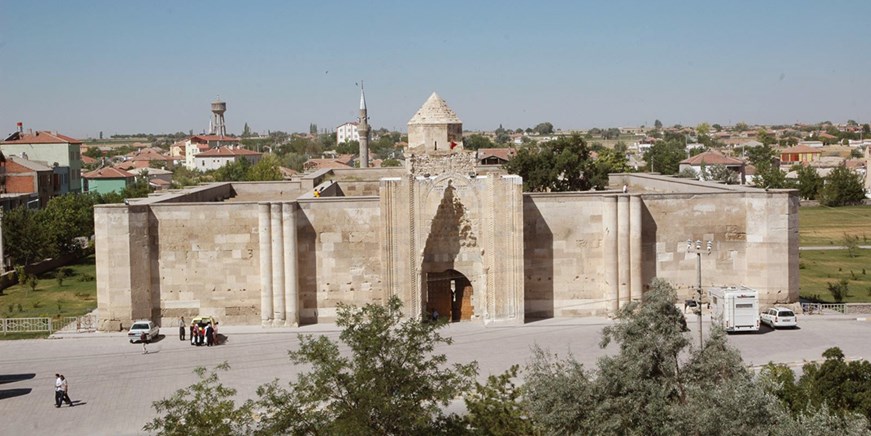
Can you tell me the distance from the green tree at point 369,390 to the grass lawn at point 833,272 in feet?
81.6

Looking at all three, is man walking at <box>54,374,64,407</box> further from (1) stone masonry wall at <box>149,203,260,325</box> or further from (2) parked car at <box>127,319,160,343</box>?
(1) stone masonry wall at <box>149,203,260,325</box>

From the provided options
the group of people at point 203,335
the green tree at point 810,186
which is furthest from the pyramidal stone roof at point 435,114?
the green tree at point 810,186

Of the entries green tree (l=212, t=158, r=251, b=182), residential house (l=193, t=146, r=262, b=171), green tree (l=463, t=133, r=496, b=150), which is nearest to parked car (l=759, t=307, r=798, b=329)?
green tree (l=212, t=158, r=251, b=182)

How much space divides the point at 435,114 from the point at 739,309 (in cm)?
1151

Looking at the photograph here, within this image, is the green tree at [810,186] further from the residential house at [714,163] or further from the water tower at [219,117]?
the water tower at [219,117]

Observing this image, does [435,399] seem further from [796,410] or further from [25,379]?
[25,379]

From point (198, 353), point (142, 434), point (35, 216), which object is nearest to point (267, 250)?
point (198, 353)

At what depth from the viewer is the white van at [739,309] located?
2908 centimetres

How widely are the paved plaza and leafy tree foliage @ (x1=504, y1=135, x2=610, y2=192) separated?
104 ft

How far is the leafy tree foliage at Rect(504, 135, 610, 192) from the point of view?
62.7 meters

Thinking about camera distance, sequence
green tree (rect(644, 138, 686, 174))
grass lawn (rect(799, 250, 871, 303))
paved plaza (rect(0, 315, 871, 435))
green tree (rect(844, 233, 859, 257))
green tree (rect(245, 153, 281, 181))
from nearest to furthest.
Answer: paved plaza (rect(0, 315, 871, 435)) < grass lawn (rect(799, 250, 871, 303)) < green tree (rect(844, 233, 859, 257)) < green tree (rect(245, 153, 281, 181)) < green tree (rect(644, 138, 686, 174))

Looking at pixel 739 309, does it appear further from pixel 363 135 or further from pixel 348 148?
pixel 348 148

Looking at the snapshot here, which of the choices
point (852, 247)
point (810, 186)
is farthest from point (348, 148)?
point (852, 247)

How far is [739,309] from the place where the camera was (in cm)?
2925
